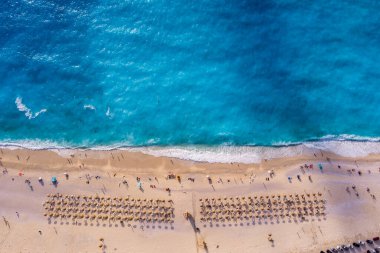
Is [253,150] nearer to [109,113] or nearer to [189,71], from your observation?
[189,71]

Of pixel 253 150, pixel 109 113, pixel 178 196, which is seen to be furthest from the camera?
pixel 109 113

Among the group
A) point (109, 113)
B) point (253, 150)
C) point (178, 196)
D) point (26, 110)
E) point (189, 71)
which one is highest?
point (189, 71)

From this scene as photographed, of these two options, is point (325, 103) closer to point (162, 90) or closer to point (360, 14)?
point (360, 14)

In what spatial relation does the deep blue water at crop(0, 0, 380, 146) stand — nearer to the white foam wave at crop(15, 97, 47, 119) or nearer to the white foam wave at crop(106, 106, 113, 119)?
the white foam wave at crop(15, 97, 47, 119)

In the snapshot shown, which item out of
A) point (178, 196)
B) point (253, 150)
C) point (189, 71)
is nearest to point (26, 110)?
point (189, 71)

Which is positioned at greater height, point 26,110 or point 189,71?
point 189,71

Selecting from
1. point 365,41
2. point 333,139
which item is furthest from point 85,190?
point 365,41

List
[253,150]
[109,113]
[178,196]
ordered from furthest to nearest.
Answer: [109,113] < [253,150] < [178,196]
